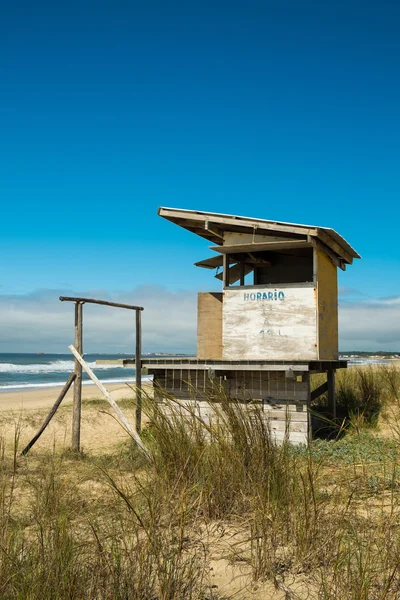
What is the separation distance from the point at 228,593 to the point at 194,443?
1702mm

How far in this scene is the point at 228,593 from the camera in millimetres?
3232

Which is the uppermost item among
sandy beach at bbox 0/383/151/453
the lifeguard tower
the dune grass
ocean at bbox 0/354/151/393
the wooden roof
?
the wooden roof

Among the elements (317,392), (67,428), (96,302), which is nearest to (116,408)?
(96,302)

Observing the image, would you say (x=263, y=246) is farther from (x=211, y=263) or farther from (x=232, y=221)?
(x=211, y=263)

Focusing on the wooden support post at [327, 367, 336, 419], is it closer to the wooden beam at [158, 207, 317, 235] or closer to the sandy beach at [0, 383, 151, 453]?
the wooden beam at [158, 207, 317, 235]

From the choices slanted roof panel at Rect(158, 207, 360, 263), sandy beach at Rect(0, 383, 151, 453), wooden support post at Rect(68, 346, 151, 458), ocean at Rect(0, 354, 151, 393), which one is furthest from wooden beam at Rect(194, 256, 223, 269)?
ocean at Rect(0, 354, 151, 393)

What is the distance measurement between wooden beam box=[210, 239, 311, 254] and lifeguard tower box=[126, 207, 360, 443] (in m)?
0.02

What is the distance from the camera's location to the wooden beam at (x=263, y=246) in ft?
32.2

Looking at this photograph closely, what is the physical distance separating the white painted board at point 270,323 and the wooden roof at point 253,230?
91cm

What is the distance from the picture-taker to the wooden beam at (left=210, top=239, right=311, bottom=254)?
9821 millimetres

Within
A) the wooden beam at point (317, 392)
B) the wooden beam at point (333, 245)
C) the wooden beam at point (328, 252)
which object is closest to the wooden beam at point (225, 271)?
the wooden beam at point (328, 252)

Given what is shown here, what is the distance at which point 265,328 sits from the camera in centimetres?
993

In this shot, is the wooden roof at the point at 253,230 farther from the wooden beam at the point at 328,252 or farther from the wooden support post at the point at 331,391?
the wooden support post at the point at 331,391

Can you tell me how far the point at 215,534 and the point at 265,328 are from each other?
240 inches
